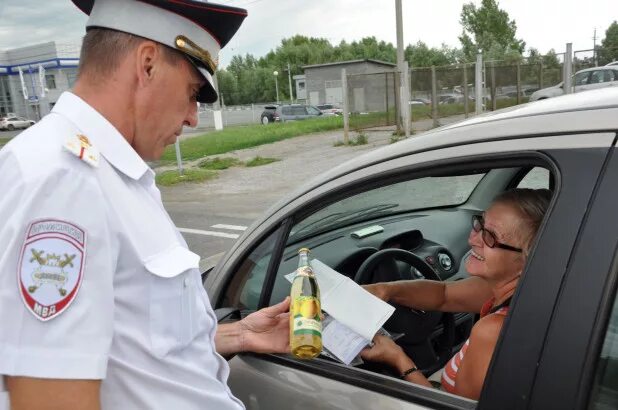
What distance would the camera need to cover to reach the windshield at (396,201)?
→ 7.82ft

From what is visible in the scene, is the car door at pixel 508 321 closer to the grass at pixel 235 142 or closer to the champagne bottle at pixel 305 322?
the champagne bottle at pixel 305 322

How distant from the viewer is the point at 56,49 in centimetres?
4956

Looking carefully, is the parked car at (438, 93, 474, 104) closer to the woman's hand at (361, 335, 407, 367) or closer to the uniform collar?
the woman's hand at (361, 335, 407, 367)

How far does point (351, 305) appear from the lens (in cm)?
185

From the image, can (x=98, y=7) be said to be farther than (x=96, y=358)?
Yes

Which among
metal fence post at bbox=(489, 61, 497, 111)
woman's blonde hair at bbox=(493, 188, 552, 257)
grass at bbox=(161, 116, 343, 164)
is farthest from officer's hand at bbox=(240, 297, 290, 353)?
metal fence post at bbox=(489, 61, 497, 111)

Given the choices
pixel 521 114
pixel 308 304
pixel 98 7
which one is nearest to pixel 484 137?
pixel 521 114

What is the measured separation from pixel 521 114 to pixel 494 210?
1.39ft

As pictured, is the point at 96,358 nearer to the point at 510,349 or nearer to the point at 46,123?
the point at 46,123

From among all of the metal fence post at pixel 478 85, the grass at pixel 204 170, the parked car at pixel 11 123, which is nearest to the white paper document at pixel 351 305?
the grass at pixel 204 170

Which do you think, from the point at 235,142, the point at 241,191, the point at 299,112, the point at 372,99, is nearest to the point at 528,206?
the point at 241,191

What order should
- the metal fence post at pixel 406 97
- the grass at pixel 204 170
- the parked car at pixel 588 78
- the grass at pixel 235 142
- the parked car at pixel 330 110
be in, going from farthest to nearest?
the parked car at pixel 330 110
the grass at pixel 235 142
the parked car at pixel 588 78
the metal fence post at pixel 406 97
the grass at pixel 204 170

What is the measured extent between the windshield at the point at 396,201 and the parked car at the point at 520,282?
36mm

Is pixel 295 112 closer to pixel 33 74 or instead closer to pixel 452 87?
pixel 452 87
